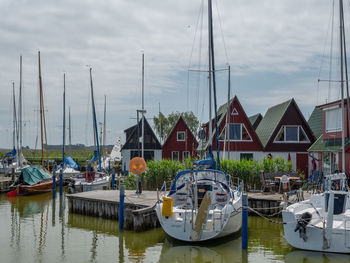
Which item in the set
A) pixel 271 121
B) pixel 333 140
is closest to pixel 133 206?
pixel 333 140

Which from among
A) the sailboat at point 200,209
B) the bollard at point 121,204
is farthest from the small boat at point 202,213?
the bollard at point 121,204

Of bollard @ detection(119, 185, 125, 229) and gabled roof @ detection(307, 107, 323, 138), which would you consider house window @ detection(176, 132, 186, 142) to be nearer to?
gabled roof @ detection(307, 107, 323, 138)

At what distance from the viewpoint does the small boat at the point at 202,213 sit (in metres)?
14.5

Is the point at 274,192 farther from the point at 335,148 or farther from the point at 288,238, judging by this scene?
the point at 288,238

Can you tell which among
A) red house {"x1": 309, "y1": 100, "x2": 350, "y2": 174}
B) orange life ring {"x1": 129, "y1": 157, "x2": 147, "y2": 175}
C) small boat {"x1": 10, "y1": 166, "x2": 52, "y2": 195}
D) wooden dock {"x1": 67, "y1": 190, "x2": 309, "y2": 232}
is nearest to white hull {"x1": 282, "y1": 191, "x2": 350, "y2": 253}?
wooden dock {"x1": 67, "y1": 190, "x2": 309, "y2": 232}

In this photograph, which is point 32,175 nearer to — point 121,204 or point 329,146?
point 121,204

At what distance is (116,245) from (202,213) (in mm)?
4152

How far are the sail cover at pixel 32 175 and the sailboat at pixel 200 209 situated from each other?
1688 cm

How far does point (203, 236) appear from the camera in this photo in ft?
47.8

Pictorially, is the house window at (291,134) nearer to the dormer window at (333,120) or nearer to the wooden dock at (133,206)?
the dormer window at (333,120)

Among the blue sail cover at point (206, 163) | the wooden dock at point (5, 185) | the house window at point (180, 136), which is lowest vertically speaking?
the wooden dock at point (5, 185)

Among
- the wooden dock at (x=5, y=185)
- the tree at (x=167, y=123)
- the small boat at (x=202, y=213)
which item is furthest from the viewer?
the tree at (x=167, y=123)

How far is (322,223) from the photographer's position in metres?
13.7

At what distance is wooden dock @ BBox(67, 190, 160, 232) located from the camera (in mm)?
17828
